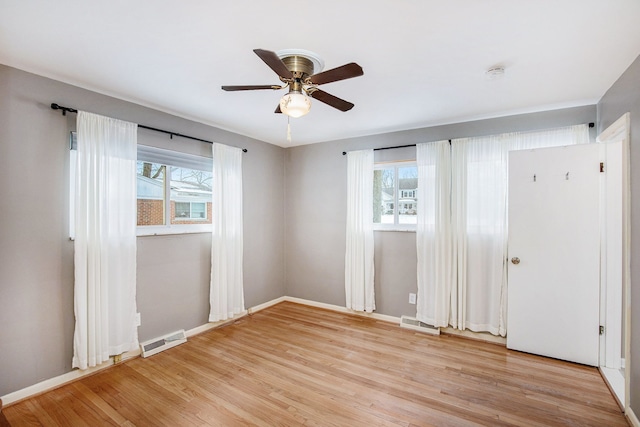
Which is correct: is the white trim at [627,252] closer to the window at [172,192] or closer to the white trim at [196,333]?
the white trim at [196,333]

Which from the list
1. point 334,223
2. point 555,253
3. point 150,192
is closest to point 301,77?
point 150,192

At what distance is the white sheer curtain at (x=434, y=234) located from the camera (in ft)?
11.5

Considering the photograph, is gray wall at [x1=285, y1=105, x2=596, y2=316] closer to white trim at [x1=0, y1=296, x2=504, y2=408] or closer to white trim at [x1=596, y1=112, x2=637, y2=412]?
white trim at [x1=0, y1=296, x2=504, y2=408]

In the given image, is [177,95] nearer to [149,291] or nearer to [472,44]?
[149,291]

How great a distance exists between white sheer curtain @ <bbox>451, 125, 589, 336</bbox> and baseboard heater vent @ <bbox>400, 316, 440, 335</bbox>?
246 millimetres

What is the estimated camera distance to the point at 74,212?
8.12 ft

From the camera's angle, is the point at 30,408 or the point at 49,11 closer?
the point at 49,11

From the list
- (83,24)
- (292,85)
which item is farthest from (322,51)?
(83,24)

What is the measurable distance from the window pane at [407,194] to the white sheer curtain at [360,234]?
1.29ft

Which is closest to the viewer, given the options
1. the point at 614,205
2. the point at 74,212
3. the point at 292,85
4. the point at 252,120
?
the point at 292,85

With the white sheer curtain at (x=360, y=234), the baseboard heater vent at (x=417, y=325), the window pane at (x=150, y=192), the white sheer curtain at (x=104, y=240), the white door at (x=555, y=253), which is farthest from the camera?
the white sheer curtain at (x=360, y=234)

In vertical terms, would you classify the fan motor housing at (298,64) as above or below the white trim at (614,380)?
above

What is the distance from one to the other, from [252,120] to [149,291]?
2.24 meters

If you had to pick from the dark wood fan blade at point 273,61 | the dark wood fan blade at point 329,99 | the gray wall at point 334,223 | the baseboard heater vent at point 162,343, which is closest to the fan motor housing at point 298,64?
the dark wood fan blade at point 329,99
